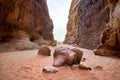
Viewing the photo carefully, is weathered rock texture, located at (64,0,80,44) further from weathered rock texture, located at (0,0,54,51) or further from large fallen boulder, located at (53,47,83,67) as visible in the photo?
large fallen boulder, located at (53,47,83,67)

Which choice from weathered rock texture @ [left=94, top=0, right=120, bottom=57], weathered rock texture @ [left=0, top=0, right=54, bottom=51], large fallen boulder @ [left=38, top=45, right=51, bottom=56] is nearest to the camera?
large fallen boulder @ [left=38, top=45, right=51, bottom=56]

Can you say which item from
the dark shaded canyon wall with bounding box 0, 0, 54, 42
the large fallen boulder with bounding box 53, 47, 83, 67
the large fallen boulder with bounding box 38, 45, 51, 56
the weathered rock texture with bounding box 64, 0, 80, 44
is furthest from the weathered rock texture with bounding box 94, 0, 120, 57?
the weathered rock texture with bounding box 64, 0, 80, 44

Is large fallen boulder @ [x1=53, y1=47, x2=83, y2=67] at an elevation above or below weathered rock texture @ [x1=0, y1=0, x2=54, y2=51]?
below

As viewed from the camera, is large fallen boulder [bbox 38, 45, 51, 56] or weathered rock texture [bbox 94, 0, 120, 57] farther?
weathered rock texture [bbox 94, 0, 120, 57]

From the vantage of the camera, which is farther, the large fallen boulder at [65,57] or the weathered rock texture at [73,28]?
the weathered rock texture at [73,28]

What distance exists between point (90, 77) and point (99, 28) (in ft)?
50.0

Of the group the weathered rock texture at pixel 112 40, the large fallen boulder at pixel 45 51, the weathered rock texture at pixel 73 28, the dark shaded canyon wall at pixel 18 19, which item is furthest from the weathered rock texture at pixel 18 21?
the weathered rock texture at pixel 73 28

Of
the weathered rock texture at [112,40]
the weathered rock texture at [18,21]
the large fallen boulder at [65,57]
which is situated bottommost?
the large fallen boulder at [65,57]

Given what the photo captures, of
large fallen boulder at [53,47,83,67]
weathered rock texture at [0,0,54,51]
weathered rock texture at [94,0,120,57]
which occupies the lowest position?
large fallen boulder at [53,47,83,67]

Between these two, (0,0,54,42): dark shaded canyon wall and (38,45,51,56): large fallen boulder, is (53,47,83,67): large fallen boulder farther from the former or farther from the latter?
(0,0,54,42): dark shaded canyon wall

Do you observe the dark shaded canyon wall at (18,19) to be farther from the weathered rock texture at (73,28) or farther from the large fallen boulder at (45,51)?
the weathered rock texture at (73,28)

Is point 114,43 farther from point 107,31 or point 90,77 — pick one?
point 90,77

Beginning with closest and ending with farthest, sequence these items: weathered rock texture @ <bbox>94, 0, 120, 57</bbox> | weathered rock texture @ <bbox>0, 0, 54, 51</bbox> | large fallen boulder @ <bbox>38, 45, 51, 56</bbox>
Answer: large fallen boulder @ <bbox>38, 45, 51, 56</bbox> → weathered rock texture @ <bbox>94, 0, 120, 57</bbox> → weathered rock texture @ <bbox>0, 0, 54, 51</bbox>

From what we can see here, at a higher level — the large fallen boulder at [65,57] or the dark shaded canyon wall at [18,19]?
the dark shaded canyon wall at [18,19]
